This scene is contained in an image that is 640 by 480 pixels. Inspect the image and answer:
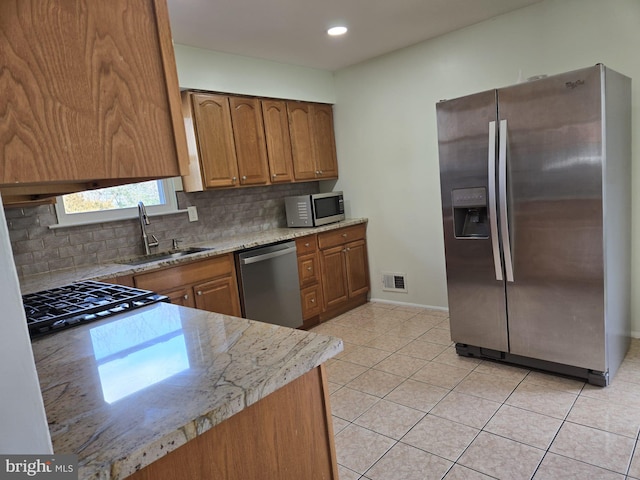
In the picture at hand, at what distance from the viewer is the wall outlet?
355 cm

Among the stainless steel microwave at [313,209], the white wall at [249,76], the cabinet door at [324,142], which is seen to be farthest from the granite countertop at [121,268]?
the white wall at [249,76]

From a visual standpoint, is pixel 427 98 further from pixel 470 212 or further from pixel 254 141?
pixel 254 141

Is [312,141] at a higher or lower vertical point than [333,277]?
higher

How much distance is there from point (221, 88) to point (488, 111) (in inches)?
83.2

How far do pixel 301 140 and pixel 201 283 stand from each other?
1847 mm

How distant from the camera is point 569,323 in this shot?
237cm

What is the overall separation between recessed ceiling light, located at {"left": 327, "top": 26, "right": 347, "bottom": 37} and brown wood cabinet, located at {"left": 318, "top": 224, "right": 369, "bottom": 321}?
170cm

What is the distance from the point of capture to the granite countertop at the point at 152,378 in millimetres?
702

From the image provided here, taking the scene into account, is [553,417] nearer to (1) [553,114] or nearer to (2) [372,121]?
(1) [553,114]

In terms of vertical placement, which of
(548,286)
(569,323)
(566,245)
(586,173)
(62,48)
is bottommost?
(569,323)

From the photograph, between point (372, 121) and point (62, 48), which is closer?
point (62, 48)

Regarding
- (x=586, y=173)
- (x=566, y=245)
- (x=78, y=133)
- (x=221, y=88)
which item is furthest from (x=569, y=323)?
(x=221, y=88)

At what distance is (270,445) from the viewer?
0.94 meters

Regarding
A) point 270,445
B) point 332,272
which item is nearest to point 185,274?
point 332,272
